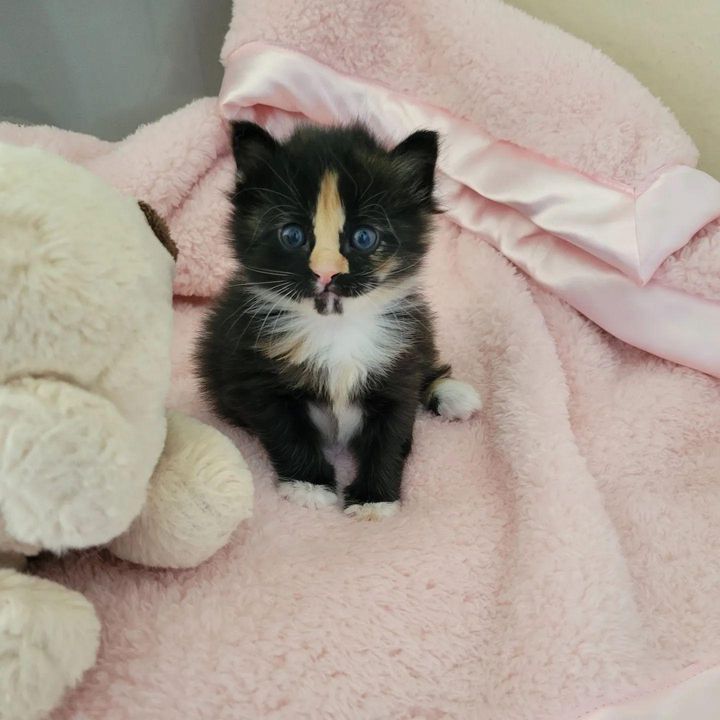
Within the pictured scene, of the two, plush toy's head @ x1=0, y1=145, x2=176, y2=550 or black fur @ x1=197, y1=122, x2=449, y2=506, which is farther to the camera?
black fur @ x1=197, y1=122, x2=449, y2=506

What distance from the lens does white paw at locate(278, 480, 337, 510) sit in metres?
1.29

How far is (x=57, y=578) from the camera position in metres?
1.03

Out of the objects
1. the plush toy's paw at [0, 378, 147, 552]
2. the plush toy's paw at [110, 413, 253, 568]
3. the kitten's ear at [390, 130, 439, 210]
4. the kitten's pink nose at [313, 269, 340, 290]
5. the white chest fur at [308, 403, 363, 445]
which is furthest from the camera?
the white chest fur at [308, 403, 363, 445]

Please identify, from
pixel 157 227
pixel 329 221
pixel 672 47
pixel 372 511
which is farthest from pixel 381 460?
pixel 672 47

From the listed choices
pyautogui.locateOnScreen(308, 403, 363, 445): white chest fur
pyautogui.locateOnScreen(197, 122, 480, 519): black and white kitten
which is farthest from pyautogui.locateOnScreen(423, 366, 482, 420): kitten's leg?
pyautogui.locateOnScreen(308, 403, 363, 445): white chest fur

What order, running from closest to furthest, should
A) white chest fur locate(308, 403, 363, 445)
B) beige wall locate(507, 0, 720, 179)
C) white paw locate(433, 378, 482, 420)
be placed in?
white chest fur locate(308, 403, 363, 445) < white paw locate(433, 378, 482, 420) < beige wall locate(507, 0, 720, 179)

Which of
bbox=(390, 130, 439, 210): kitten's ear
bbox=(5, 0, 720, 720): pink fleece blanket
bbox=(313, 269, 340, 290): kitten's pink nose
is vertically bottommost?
bbox=(5, 0, 720, 720): pink fleece blanket

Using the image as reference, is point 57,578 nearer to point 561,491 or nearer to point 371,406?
point 371,406

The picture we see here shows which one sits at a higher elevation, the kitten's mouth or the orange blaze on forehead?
the orange blaze on forehead

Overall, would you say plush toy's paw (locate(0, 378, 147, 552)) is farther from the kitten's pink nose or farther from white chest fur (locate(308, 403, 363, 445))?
white chest fur (locate(308, 403, 363, 445))

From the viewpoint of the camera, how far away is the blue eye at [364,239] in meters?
1.15

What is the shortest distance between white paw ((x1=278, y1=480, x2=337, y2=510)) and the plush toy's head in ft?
1.49

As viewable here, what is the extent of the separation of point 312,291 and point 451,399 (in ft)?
1.58

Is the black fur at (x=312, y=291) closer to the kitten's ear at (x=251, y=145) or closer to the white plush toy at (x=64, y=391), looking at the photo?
the kitten's ear at (x=251, y=145)
